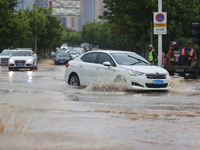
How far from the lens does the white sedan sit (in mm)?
14281

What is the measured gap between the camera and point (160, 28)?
22.0 m

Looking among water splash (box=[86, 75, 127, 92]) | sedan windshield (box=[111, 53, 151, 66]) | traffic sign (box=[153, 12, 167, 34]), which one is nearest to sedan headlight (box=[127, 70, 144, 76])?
water splash (box=[86, 75, 127, 92])

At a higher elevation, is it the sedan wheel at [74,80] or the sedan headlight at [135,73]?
the sedan headlight at [135,73]

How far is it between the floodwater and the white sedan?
2.82 feet

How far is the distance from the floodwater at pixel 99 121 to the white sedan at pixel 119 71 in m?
0.86

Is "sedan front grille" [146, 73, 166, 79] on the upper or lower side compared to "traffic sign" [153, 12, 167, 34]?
lower

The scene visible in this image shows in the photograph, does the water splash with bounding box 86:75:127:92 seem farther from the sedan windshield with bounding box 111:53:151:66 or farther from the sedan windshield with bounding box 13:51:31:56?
the sedan windshield with bounding box 13:51:31:56

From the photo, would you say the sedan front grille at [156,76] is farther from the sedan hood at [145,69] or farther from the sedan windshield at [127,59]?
the sedan windshield at [127,59]

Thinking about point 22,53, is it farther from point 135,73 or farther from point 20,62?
point 135,73

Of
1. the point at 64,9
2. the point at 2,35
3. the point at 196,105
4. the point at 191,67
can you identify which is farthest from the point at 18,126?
the point at 2,35

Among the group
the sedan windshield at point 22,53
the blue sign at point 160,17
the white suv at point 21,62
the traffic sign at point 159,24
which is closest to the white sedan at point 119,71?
the traffic sign at point 159,24

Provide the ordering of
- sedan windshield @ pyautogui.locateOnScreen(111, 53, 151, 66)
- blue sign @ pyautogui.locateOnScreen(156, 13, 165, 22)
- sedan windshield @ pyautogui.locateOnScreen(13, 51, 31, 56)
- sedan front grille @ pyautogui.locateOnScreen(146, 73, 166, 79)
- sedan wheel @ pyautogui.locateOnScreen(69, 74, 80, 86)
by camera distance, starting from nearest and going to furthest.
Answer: sedan front grille @ pyautogui.locateOnScreen(146, 73, 166, 79), sedan windshield @ pyautogui.locateOnScreen(111, 53, 151, 66), sedan wheel @ pyautogui.locateOnScreen(69, 74, 80, 86), blue sign @ pyautogui.locateOnScreen(156, 13, 165, 22), sedan windshield @ pyautogui.locateOnScreen(13, 51, 31, 56)

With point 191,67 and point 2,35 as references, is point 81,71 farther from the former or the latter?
point 2,35

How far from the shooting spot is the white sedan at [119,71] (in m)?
14.3
